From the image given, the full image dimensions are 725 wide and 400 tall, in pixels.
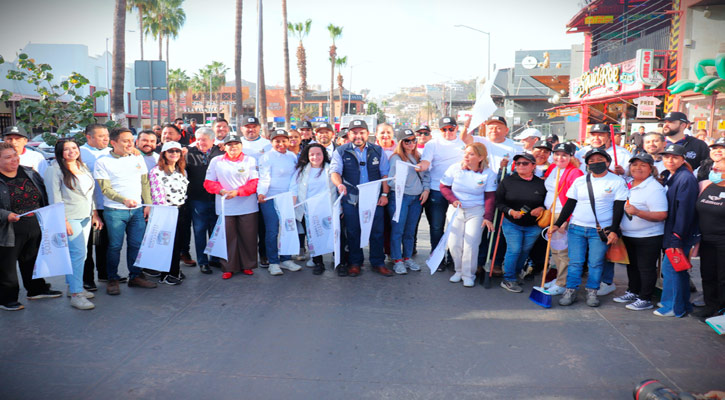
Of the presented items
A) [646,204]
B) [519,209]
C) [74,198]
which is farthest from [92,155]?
[646,204]

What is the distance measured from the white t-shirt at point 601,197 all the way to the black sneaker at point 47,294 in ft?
19.7

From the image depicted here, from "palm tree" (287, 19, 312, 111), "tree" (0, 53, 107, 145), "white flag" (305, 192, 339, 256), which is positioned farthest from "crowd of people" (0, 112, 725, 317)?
"palm tree" (287, 19, 312, 111)

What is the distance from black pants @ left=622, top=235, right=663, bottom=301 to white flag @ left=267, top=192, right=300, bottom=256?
13.3 feet

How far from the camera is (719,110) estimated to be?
15695 millimetres

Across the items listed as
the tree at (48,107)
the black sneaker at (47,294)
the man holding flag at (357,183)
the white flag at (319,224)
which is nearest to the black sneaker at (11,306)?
the black sneaker at (47,294)

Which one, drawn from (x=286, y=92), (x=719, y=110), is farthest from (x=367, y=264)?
(x=286, y=92)

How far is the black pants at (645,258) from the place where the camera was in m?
5.50

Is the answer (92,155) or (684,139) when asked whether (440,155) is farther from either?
(92,155)

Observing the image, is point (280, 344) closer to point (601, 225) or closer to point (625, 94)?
point (601, 225)

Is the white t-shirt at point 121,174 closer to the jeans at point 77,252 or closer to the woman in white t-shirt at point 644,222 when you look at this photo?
the jeans at point 77,252

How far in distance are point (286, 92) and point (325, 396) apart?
90.2ft

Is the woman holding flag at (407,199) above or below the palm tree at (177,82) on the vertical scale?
below

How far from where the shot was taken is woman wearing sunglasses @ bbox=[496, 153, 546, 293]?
605cm

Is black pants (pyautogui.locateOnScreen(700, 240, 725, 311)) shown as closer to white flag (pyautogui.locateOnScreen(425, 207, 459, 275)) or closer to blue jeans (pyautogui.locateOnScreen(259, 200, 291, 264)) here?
white flag (pyautogui.locateOnScreen(425, 207, 459, 275))
